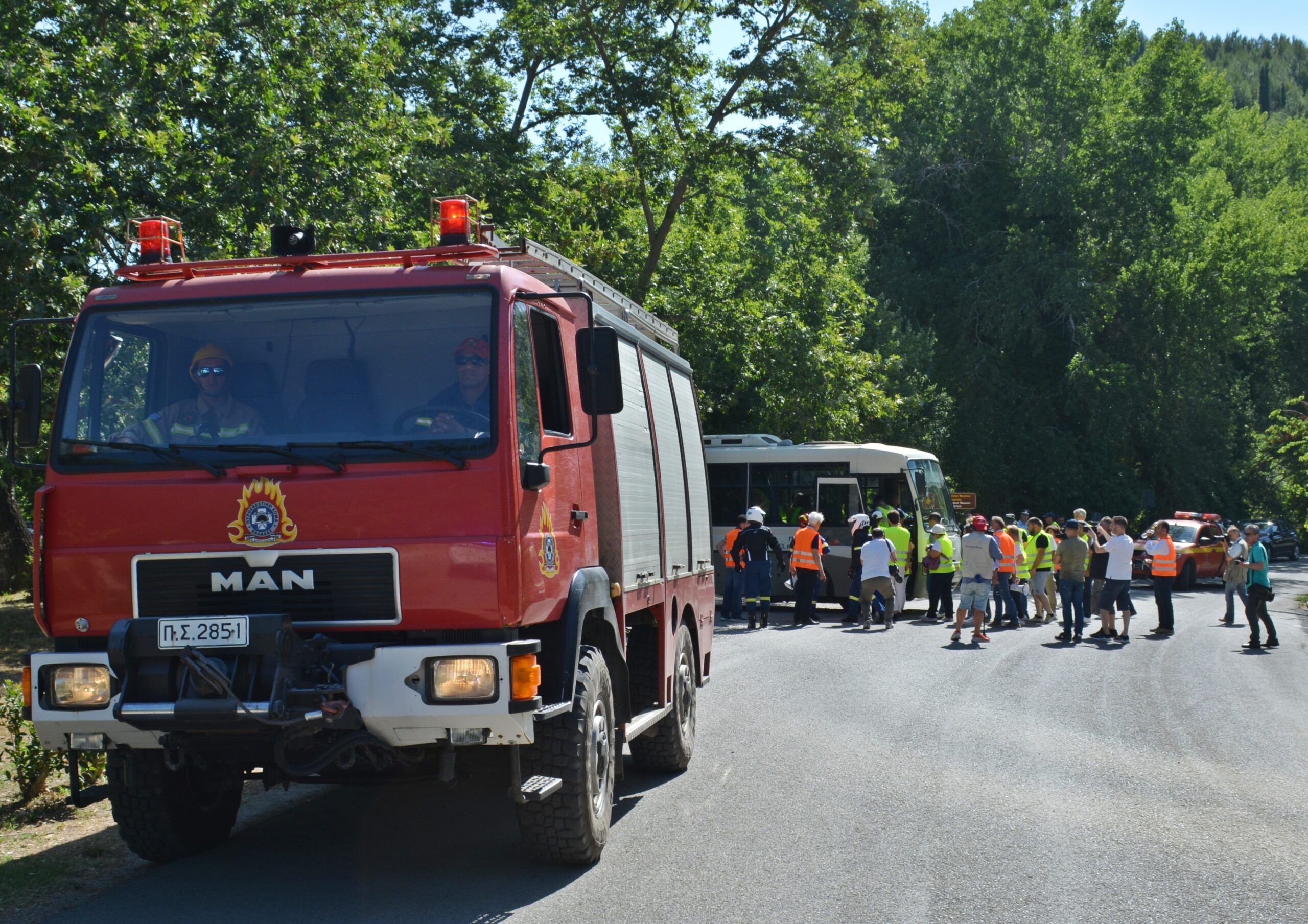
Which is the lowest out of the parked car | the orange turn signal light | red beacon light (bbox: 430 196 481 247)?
the parked car

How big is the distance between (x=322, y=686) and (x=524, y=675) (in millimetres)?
799

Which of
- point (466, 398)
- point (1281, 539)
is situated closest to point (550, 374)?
point (466, 398)

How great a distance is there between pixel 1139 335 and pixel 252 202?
34074 millimetres

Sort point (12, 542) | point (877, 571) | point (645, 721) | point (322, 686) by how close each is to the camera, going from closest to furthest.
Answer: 1. point (322, 686)
2. point (645, 721)
3. point (877, 571)
4. point (12, 542)

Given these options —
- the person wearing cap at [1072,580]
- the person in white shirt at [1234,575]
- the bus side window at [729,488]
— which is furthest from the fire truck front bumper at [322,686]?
the bus side window at [729,488]

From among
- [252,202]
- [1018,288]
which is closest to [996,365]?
[1018,288]

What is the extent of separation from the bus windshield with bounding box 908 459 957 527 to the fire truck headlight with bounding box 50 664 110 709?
19.8 meters

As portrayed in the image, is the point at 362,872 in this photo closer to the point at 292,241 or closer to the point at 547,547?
the point at 547,547

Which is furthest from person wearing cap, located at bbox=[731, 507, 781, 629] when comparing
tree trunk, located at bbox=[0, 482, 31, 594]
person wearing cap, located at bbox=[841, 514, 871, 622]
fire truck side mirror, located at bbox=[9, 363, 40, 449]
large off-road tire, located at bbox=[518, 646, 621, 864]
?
fire truck side mirror, located at bbox=[9, 363, 40, 449]

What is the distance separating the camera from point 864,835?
684 cm

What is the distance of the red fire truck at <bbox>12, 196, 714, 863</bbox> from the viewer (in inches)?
210

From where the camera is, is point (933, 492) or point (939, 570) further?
point (933, 492)

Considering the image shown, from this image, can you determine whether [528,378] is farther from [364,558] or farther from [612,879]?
[612,879]

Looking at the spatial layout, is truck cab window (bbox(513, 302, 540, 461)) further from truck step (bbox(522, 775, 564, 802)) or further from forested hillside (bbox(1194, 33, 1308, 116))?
forested hillside (bbox(1194, 33, 1308, 116))
